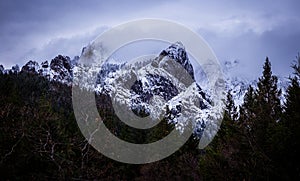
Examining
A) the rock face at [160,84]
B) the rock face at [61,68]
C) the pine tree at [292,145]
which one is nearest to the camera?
the pine tree at [292,145]

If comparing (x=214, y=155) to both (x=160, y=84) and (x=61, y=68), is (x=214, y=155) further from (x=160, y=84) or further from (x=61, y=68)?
(x=160, y=84)

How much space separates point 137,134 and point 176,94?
155584 millimetres

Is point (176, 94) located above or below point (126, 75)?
below

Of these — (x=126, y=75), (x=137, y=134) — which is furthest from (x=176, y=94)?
(x=137, y=134)

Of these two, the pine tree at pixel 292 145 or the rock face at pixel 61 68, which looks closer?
the pine tree at pixel 292 145

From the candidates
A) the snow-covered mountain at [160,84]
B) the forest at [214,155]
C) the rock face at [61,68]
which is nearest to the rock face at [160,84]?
the snow-covered mountain at [160,84]

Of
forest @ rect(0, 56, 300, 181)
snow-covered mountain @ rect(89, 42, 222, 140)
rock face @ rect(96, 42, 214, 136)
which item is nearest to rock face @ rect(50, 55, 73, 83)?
rock face @ rect(96, 42, 214, 136)

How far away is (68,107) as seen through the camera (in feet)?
187

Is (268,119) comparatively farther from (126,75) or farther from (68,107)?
(126,75)

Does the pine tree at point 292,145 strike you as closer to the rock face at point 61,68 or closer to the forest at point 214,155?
the forest at point 214,155

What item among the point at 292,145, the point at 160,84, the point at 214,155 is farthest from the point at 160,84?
the point at 292,145

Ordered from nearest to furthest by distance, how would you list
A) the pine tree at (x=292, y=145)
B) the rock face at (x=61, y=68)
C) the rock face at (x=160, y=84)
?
the pine tree at (x=292, y=145), the rock face at (x=61, y=68), the rock face at (x=160, y=84)

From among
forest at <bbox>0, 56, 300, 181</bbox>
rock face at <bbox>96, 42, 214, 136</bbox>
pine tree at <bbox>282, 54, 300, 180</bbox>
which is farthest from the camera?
rock face at <bbox>96, 42, 214, 136</bbox>

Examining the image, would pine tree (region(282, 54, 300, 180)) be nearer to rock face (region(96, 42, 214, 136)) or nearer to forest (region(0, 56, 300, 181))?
forest (region(0, 56, 300, 181))
